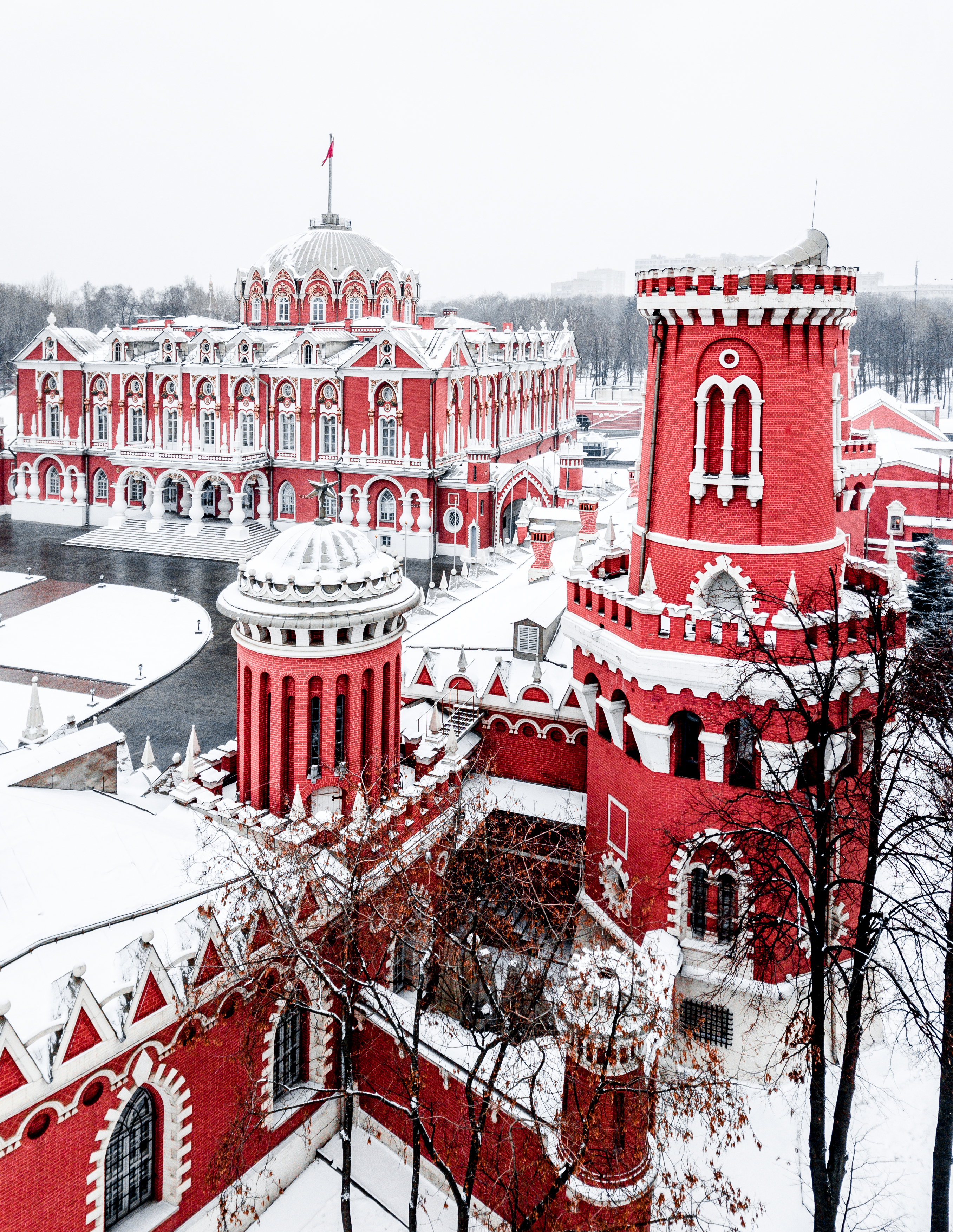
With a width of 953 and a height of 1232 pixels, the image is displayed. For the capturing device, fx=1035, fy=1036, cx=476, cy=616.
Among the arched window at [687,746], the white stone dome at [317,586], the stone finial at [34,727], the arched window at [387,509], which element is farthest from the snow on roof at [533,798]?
the arched window at [387,509]

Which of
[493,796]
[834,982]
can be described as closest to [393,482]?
[493,796]

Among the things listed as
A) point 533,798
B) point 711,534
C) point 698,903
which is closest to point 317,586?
point 711,534

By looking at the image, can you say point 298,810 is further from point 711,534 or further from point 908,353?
point 908,353

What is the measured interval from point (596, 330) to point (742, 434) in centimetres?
10327

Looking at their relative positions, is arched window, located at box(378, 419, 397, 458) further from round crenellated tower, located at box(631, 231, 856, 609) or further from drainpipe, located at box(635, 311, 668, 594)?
round crenellated tower, located at box(631, 231, 856, 609)

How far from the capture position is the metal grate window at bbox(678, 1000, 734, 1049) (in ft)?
52.2

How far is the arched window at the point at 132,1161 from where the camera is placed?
35.9 ft

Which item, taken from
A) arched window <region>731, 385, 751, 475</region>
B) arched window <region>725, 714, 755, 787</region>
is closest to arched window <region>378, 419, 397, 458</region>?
arched window <region>731, 385, 751, 475</region>

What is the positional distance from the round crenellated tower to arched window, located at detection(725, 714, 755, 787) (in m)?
1.89

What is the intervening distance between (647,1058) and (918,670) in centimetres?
570

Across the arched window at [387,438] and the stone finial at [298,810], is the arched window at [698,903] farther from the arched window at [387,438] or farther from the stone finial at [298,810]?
the arched window at [387,438]

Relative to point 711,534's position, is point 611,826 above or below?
below

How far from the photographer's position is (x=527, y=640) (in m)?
20.4

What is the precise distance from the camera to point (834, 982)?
14.0 m
